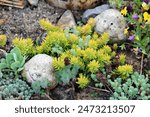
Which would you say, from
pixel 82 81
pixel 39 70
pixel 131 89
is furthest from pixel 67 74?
pixel 131 89

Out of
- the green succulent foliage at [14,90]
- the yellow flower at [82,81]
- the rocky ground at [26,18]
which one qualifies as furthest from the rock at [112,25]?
the green succulent foliage at [14,90]

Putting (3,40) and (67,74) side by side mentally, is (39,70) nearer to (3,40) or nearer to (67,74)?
(67,74)

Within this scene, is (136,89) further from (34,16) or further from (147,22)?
(34,16)

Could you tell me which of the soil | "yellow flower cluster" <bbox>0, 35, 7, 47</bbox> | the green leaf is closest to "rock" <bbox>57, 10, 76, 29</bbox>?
the soil

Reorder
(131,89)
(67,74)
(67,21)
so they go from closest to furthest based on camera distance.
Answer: (131,89) < (67,74) < (67,21)

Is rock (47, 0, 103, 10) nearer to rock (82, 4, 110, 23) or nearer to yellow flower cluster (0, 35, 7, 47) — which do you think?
rock (82, 4, 110, 23)

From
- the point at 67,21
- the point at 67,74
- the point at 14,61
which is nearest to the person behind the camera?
the point at 67,74

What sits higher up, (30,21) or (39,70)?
(30,21)

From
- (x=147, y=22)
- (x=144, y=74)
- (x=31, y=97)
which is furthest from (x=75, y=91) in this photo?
(x=147, y=22)
